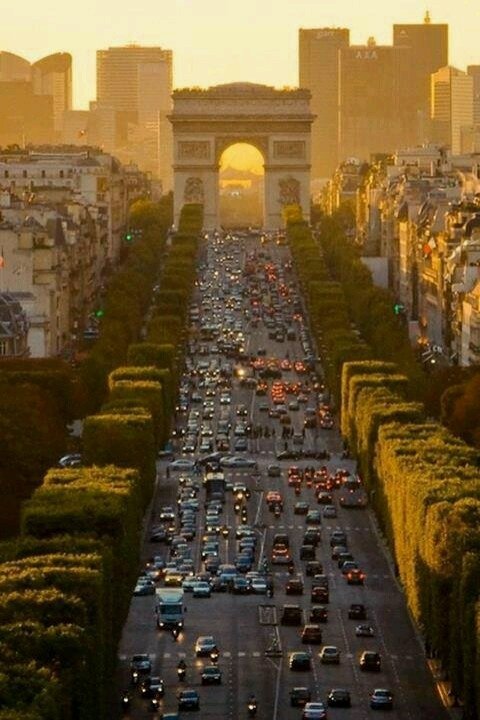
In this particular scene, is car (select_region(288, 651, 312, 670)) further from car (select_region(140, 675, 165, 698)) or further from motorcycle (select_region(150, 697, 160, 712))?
motorcycle (select_region(150, 697, 160, 712))

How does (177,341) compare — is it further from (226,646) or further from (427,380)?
(226,646)

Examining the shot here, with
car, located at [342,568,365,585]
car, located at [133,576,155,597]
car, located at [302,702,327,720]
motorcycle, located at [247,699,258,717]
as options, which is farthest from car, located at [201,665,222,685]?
car, located at [342,568,365,585]

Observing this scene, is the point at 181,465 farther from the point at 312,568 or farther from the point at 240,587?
the point at 240,587

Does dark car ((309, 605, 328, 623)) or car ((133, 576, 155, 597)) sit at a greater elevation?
dark car ((309, 605, 328, 623))

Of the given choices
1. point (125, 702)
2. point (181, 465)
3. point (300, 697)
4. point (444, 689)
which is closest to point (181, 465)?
point (181, 465)

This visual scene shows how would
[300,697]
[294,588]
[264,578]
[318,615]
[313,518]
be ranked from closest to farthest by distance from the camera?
[300,697], [318,615], [294,588], [264,578], [313,518]

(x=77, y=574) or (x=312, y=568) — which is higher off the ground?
(x=77, y=574)
